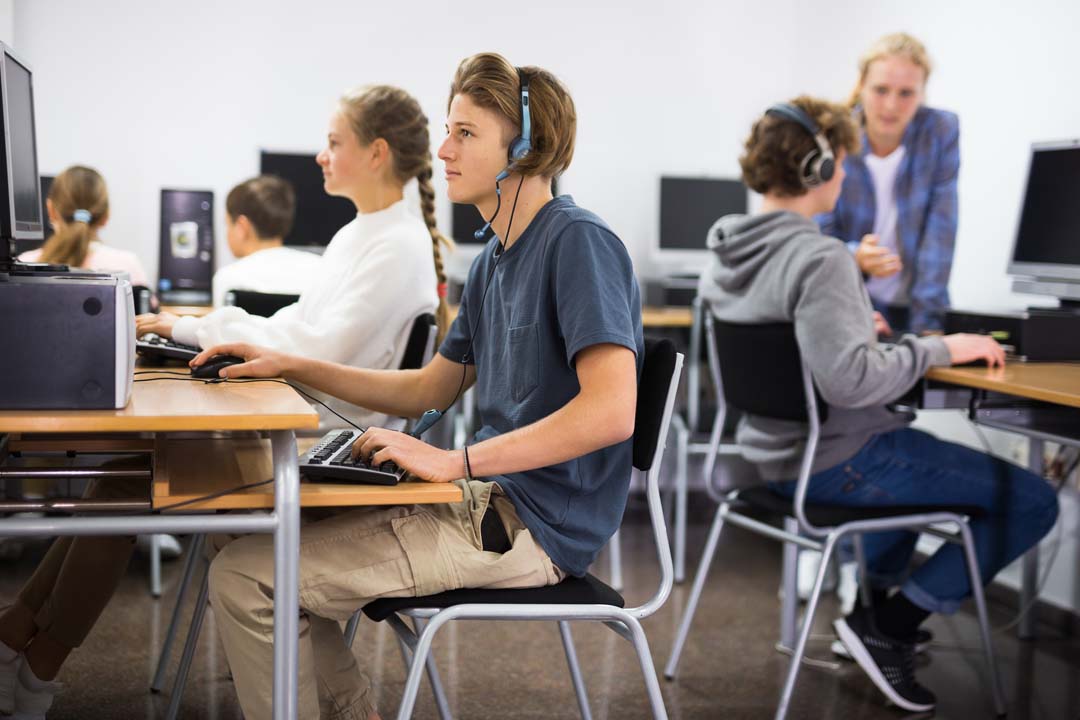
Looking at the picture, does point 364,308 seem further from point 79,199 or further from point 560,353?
point 79,199

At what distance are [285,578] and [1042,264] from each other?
2.19m

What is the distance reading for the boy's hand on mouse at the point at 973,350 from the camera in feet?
7.75

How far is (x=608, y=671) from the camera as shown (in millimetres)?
2674

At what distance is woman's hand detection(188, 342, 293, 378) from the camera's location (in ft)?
5.84

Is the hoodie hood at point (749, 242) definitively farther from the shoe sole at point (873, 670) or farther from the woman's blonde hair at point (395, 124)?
the shoe sole at point (873, 670)

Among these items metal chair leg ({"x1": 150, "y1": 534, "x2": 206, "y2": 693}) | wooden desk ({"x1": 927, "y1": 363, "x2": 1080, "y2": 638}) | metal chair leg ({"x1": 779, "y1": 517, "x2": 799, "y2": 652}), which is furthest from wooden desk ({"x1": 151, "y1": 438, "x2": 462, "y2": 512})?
metal chair leg ({"x1": 779, "y1": 517, "x2": 799, "y2": 652})

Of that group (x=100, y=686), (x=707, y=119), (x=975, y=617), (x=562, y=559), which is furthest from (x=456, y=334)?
(x=707, y=119)

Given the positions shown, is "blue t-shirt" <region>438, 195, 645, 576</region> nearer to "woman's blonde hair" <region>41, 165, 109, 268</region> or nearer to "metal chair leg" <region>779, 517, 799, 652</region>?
"metal chair leg" <region>779, 517, 799, 652</region>

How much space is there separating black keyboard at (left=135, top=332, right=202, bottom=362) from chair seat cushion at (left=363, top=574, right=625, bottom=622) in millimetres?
633

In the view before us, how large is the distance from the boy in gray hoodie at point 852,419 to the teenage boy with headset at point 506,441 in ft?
2.75

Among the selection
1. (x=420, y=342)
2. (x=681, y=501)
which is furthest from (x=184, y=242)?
(x=420, y=342)

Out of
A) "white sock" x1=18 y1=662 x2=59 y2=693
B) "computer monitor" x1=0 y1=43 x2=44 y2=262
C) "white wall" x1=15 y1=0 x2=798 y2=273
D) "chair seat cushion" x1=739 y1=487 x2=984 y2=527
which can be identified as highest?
"white wall" x1=15 y1=0 x2=798 y2=273

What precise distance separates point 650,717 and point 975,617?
1.22 m

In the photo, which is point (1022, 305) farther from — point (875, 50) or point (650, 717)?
point (650, 717)
